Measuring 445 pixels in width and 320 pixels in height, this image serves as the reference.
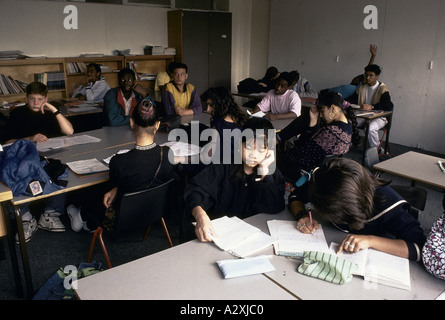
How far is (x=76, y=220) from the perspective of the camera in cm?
326

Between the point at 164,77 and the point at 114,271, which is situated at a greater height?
the point at 164,77

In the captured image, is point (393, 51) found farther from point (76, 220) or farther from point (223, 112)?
point (76, 220)

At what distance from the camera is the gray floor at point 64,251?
2.69 meters

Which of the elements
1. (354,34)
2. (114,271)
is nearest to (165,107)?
(114,271)

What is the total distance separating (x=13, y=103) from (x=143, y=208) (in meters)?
3.67

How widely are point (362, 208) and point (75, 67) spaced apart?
5.32 meters

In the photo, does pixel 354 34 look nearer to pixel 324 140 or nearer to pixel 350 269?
pixel 324 140

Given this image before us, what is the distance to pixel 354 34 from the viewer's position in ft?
21.0

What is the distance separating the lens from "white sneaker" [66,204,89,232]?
3.25 meters

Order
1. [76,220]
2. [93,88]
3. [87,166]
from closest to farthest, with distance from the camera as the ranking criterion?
[87,166] < [76,220] < [93,88]

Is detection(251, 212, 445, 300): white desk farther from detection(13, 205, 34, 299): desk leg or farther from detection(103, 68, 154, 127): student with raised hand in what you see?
detection(103, 68, 154, 127): student with raised hand

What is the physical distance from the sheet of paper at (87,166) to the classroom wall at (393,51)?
4.96m

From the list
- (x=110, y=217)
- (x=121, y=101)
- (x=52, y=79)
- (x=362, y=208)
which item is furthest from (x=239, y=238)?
(x=52, y=79)

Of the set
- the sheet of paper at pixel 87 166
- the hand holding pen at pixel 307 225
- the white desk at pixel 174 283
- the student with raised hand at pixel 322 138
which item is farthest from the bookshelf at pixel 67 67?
the hand holding pen at pixel 307 225
